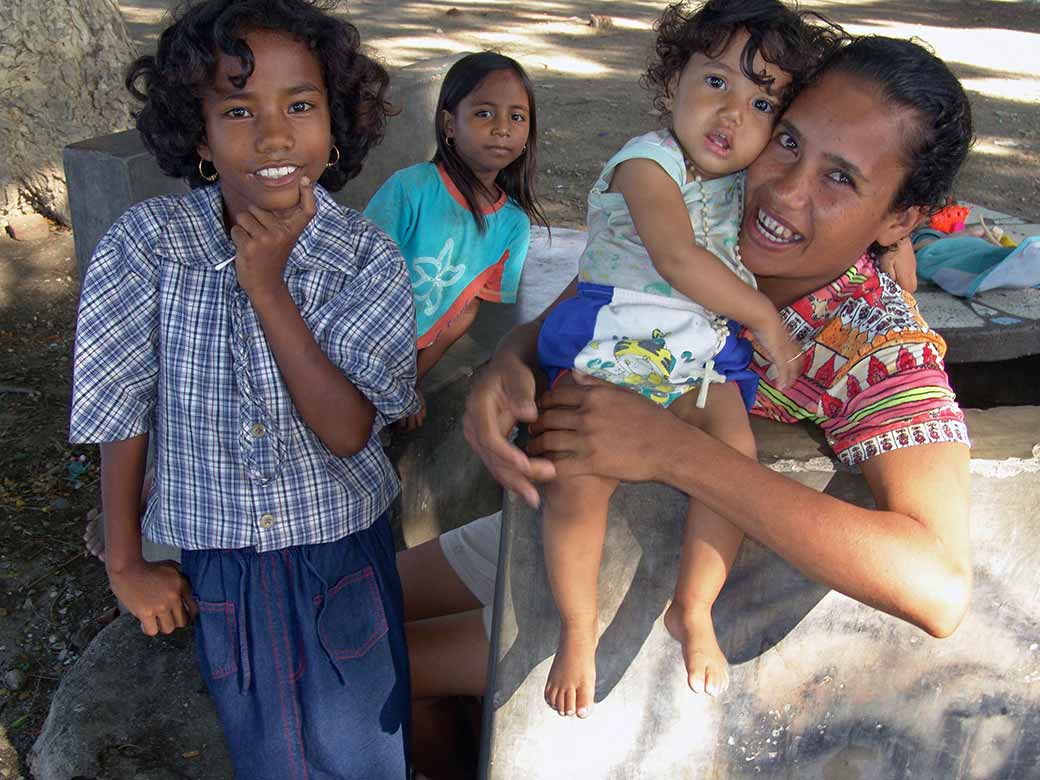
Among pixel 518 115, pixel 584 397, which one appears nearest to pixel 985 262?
pixel 518 115

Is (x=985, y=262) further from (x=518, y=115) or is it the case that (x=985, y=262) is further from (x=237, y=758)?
(x=237, y=758)

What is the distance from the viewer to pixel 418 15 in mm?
10250

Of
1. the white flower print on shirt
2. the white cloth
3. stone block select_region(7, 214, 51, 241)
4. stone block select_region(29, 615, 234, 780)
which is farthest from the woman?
stone block select_region(7, 214, 51, 241)

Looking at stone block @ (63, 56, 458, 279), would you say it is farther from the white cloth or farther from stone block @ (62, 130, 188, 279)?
the white cloth

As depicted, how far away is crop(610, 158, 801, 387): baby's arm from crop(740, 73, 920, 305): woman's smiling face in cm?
12

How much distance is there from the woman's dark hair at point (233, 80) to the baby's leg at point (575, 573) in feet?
3.04

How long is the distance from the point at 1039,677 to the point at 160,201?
190 cm

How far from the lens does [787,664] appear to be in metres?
1.94

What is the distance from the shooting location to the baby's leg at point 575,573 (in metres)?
1.76

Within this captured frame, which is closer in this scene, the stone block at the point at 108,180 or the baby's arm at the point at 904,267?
the baby's arm at the point at 904,267

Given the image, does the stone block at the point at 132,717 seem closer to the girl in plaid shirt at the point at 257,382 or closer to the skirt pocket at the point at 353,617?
the girl in plaid shirt at the point at 257,382

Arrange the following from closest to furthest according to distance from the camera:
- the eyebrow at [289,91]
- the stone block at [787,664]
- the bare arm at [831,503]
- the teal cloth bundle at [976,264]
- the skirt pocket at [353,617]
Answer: the bare arm at [831,503] → the stone block at [787,664] → the eyebrow at [289,91] → the skirt pocket at [353,617] → the teal cloth bundle at [976,264]

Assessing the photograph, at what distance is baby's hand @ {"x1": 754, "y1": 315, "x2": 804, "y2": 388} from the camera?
189 centimetres

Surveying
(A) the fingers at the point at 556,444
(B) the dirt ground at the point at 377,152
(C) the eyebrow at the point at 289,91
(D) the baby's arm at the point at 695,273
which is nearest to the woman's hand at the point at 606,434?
(A) the fingers at the point at 556,444
